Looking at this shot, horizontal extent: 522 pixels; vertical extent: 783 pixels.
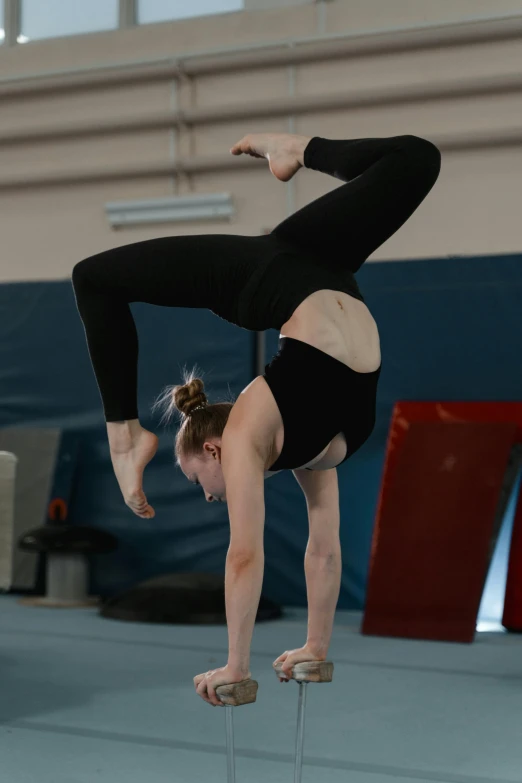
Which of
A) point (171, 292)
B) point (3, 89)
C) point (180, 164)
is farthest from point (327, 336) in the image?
point (3, 89)

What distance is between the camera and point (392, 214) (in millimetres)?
1994

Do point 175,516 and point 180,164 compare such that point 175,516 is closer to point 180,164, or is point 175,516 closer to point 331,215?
point 180,164

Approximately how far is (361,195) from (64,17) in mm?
5651

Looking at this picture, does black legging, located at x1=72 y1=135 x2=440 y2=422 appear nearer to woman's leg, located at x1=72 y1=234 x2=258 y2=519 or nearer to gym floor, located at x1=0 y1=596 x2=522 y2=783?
woman's leg, located at x1=72 y1=234 x2=258 y2=519

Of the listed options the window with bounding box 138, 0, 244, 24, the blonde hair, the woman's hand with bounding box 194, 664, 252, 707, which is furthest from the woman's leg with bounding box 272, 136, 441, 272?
the window with bounding box 138, 0, 244, 24

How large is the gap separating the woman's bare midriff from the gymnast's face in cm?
18

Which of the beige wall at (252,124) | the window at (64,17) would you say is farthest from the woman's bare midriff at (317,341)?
the window at (64,17)

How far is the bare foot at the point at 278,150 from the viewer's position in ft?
6.95

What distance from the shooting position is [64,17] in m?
6.89

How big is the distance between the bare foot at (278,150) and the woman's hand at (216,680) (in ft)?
3.43

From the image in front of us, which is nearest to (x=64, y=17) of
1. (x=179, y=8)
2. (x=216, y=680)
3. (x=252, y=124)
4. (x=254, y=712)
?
(x=179, y=8)

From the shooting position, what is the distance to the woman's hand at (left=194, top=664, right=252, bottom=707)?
6.51ft

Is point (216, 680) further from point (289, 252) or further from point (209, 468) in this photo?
Result: point (289, 252)

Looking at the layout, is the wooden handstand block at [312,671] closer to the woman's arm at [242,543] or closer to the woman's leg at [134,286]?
the woman's arm at [242,543]
